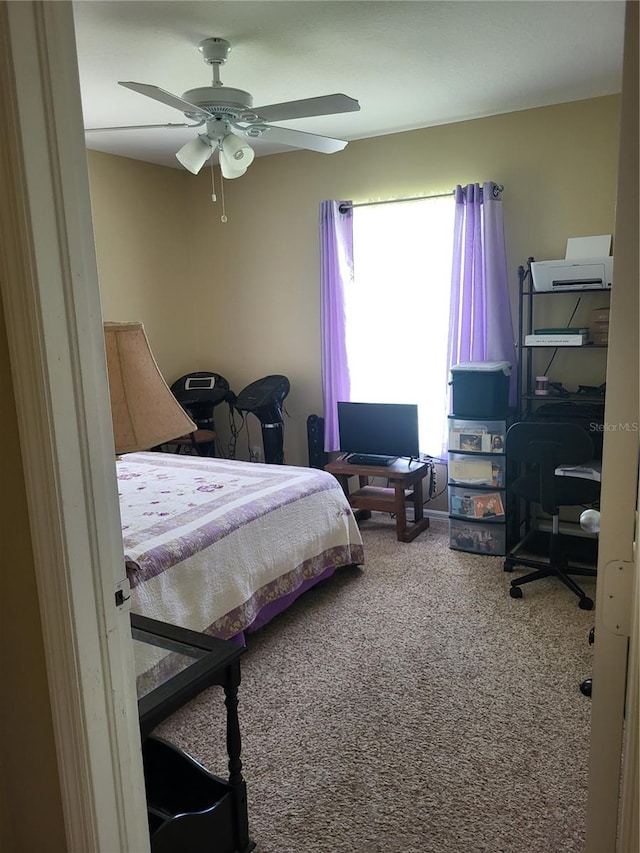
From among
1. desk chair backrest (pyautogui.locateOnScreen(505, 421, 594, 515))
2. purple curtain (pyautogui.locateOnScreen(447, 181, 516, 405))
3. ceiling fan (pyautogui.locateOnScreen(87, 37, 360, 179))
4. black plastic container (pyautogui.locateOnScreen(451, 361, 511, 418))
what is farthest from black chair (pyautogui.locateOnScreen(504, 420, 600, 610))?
ceiling fan (pyautogui.locateOnScreen(87, 37, 360, 179))

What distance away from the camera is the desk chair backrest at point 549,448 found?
10.4 feet

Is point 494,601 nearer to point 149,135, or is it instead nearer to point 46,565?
point 46,565

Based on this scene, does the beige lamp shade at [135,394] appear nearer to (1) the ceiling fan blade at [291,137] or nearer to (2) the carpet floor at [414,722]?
(2) the carpet floor at [414,722]

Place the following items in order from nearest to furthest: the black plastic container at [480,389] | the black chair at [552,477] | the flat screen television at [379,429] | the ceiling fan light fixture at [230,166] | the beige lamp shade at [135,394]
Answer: the beige lamp shade at [135,394], the ceiling fan light fixture at [230,166], the black chair at [552,477], the black plastic container at [480,389], the flat screen television at [379,429]

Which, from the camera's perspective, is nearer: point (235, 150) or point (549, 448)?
point (235, 150)

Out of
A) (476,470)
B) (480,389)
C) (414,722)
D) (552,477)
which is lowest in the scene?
(414,722)

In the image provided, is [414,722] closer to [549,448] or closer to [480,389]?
[549,448]

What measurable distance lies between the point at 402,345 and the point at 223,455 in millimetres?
1856

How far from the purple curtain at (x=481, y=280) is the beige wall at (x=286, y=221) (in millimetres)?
159

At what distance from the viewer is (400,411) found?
4.27 m

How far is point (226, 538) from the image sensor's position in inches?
107

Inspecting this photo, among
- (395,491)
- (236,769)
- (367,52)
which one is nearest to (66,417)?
(236,769)

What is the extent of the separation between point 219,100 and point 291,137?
480 mm

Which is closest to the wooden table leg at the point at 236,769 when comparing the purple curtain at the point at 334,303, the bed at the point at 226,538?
the bed at the point at 226,538
